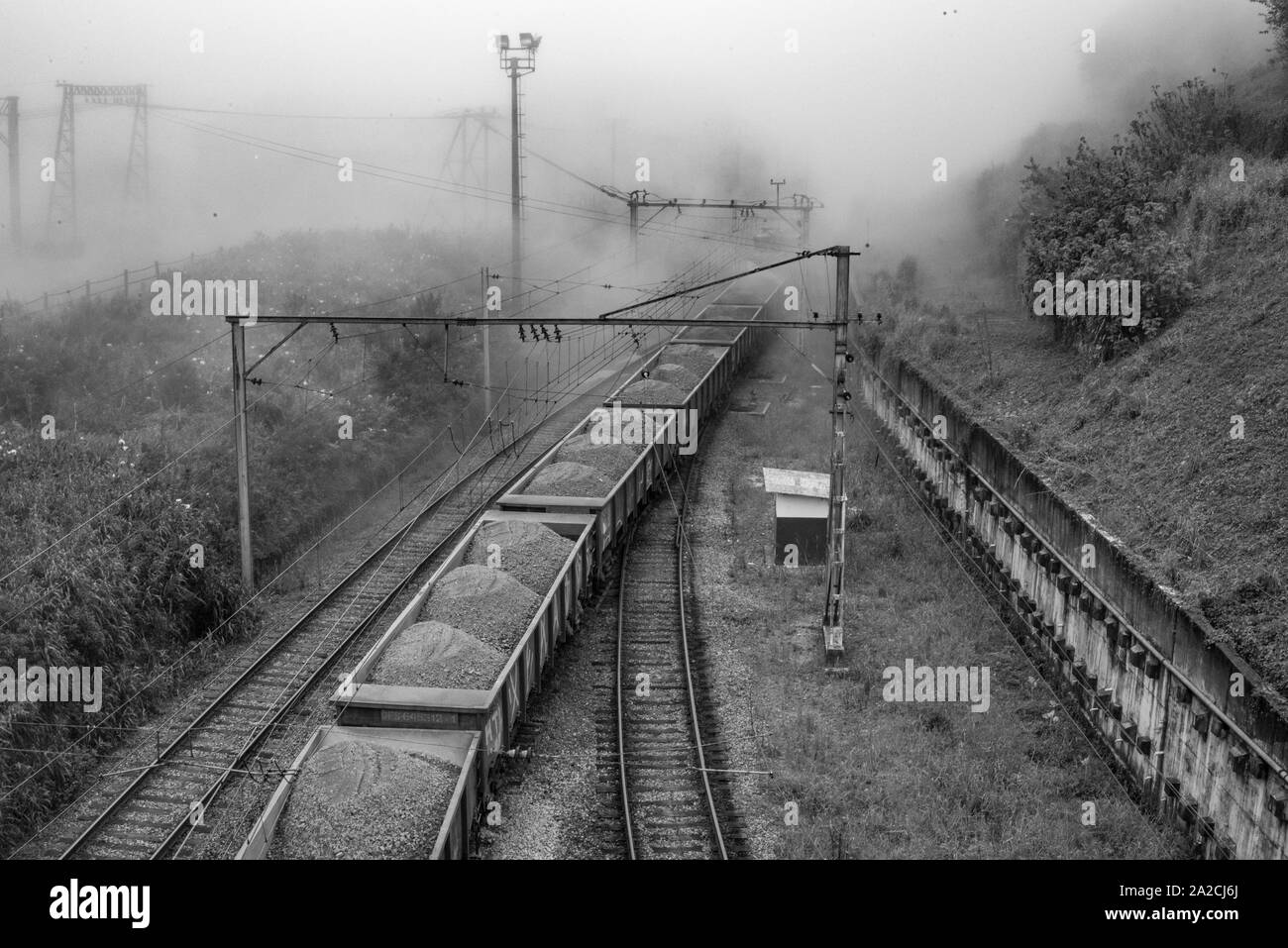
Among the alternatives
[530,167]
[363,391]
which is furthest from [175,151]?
[363,391]

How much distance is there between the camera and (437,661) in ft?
35.2

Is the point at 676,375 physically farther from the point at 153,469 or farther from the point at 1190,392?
the point at 1190,392

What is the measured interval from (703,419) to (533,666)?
534 inches

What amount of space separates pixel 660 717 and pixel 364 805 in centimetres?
523

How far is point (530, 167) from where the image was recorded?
178 ft

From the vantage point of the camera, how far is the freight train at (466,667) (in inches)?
328

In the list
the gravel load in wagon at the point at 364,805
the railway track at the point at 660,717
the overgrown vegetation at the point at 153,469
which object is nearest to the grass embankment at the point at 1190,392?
the railway track at the point at 660,717

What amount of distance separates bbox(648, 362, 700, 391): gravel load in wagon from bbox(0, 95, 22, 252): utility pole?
19.9 metres

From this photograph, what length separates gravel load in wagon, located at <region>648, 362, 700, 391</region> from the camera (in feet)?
81.1

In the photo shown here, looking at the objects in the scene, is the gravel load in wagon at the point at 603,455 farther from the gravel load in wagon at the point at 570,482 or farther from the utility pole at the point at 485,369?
the utility pole at the point at 485,369

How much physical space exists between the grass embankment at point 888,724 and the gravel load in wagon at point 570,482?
2.15 meters

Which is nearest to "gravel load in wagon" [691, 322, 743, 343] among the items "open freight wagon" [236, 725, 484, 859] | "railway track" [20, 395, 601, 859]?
"railway track" [20, 395, 601, 859]

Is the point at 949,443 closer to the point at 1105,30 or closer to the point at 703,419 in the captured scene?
the point at 703,419

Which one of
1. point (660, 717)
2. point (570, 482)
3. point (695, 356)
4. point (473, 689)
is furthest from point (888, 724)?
point (695, 356)
